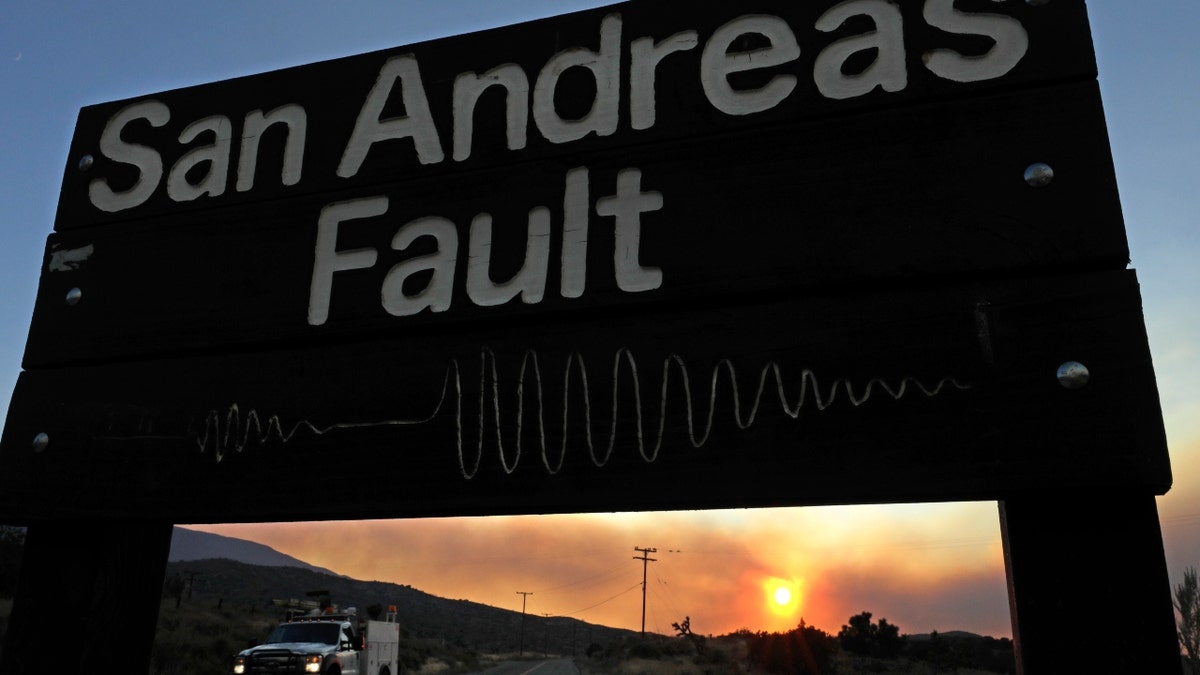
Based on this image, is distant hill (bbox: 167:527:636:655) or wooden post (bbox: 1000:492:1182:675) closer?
wooden post (bbox: 1000:492:1182:675)

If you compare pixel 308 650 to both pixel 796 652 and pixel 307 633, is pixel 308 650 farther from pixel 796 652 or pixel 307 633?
pixel 796 652

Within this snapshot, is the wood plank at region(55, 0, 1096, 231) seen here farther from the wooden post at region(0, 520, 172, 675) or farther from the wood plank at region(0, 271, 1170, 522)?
the wooden post at region(0, 520, 172, 675)

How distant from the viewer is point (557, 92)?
273 cm

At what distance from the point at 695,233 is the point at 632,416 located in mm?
493

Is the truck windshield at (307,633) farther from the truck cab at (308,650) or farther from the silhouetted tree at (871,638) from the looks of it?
the silhouetted tree at (871,638)

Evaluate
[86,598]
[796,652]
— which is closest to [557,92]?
[86,598]

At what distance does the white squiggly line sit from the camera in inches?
85.3

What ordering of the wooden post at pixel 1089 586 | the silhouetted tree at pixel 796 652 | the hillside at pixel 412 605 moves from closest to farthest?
the wooden post at pixel 1089 586 < the silhouetted tree at pixel 796 652 < the hillside at pixel 412 605

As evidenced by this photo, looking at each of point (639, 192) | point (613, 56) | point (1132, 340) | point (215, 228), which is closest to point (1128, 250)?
point (1132, 340)

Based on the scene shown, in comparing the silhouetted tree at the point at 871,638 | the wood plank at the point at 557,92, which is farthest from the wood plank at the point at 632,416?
the silhouetted tree at the point at 871,638

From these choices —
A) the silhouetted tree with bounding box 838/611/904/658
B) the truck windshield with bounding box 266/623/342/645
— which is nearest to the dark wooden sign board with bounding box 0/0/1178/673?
the truck windshield with bounding box 266/623/342/645

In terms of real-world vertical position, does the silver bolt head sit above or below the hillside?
below

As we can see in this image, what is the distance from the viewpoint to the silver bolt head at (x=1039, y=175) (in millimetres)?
2133

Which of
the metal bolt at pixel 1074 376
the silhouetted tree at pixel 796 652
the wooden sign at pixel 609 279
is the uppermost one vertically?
the silhouetted tree at pixel 796 652
